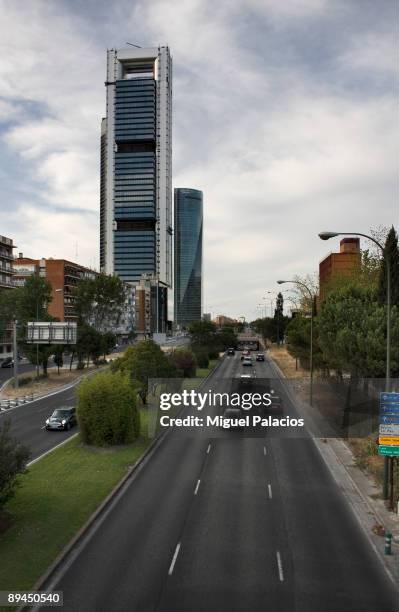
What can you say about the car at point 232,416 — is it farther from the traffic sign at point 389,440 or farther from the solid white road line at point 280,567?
the solid white road line at point 280,567

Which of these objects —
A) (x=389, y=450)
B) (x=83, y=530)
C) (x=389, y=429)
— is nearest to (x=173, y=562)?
(x=83, y=530)

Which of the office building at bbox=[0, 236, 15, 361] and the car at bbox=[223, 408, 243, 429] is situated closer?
the car at bbox=[223, 408, 243, 429]

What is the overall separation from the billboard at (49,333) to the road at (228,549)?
111 ft

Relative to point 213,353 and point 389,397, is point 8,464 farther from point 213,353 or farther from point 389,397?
point 213,353

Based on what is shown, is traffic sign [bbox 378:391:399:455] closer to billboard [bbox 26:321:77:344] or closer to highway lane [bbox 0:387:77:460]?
highway lane [bbox 0:387:77:460]

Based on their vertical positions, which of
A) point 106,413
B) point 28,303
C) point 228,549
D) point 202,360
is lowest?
point 228,549

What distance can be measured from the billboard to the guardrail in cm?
637

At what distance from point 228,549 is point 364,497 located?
854 centimetres

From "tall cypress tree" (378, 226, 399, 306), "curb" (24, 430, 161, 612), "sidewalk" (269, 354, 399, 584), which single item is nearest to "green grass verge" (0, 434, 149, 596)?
"curb" (24, 430, 161, 612)

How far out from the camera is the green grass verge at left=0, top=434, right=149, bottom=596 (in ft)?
50.9

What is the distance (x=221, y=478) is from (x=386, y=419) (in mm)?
8916

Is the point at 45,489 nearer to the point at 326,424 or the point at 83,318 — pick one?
the point at 326,424

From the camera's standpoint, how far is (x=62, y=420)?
121 feet

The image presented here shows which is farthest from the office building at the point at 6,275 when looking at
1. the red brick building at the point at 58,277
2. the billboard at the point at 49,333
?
the billboard at the point at 49,333
